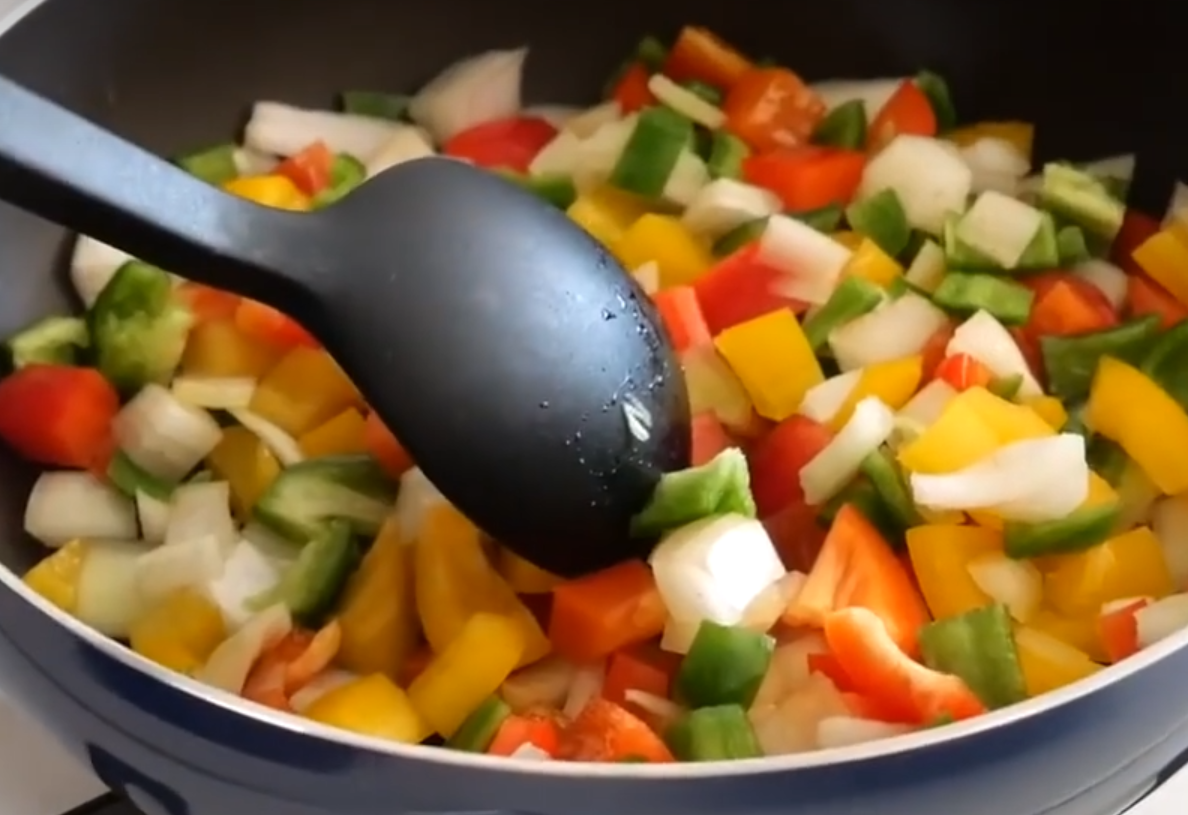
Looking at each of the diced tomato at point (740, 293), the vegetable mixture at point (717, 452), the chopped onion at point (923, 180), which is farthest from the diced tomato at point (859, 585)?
the chopped onion at point (923, 180)

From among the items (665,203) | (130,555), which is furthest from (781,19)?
(130,555)

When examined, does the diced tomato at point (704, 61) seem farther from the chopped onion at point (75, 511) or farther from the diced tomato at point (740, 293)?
the chopped onion at point (75, 511)

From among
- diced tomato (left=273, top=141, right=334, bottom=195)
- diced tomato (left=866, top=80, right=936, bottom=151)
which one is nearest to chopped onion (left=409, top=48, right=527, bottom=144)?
diced tomato (left=273, top=141, right=334, bottom=195)

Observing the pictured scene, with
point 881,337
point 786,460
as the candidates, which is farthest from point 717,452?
point 881,337

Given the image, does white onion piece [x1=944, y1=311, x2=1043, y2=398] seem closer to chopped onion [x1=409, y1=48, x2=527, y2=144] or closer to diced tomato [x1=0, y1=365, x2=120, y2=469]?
chopped onion [x1=409, y1=48, x2=527, y2=144]

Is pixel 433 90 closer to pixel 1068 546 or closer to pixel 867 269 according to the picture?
pixel 867 269

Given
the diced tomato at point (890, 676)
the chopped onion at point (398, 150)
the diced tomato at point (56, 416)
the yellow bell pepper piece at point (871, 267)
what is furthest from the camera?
the chopped onion at point (398, 150)
